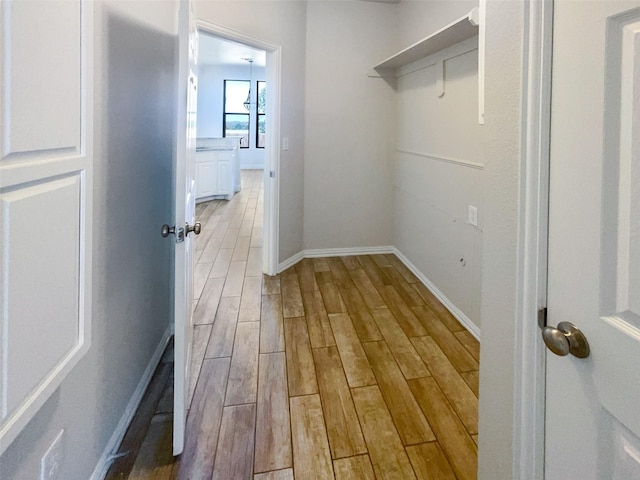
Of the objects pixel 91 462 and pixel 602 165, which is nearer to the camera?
pixel 602 165

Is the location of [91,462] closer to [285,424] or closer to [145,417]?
[145,417]

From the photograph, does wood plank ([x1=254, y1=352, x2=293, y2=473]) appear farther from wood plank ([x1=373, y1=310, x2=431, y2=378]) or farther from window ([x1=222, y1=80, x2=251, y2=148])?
window ([x1=222, y1=80, x2=251, y2=148])

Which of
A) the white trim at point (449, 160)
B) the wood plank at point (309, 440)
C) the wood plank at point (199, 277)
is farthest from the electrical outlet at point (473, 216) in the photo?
the wood plank at point (199, 277)

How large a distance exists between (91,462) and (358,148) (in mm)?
3637

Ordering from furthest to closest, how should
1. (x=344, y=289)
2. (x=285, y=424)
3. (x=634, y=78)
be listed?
(x=344, y=289) → (x=285, y=424) → (x=634, y=78)

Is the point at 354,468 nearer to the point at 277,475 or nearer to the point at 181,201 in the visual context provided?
the point at 277,475

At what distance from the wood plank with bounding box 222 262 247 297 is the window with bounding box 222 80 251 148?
8.33 metres

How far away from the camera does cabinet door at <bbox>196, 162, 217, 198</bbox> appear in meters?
7.74

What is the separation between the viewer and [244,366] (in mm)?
2361

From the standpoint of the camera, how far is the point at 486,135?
1.06m

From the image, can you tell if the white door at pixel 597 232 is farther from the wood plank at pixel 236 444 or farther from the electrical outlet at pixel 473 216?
the electrical outlet at pixel 473 216

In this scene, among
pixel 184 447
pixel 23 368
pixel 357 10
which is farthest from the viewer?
pixel 357 10

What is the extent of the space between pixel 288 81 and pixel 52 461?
341 cm

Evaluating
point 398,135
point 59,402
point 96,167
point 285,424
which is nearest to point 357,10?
point 398,135
